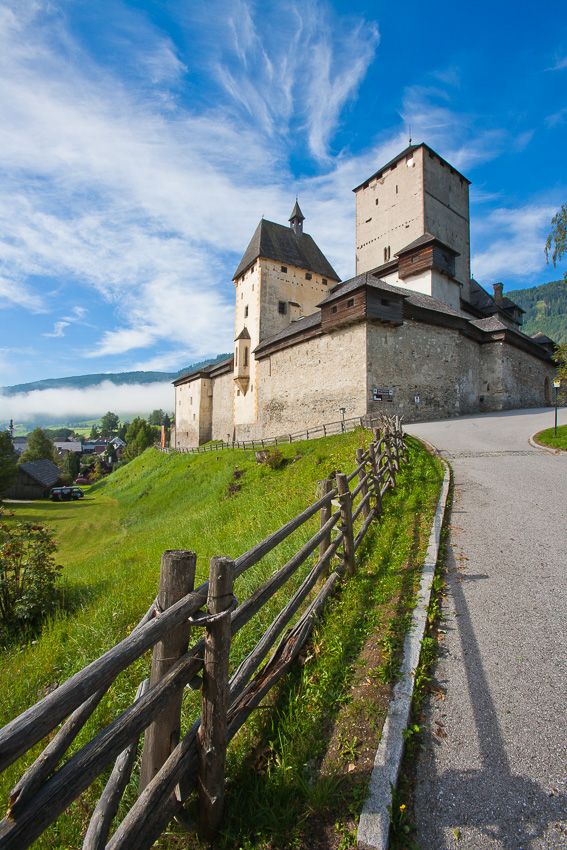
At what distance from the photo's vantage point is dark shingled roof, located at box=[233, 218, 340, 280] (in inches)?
1163

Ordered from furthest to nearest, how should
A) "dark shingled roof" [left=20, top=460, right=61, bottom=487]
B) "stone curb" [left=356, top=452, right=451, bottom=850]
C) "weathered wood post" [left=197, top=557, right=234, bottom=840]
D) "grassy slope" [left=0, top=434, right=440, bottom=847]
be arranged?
"dark shingled roof" [left=20, top=460, right=61, bottom=487]
"grassy slope" [left=0, top=434, right=440, bottom=847]
"weathered wood post" [left=197, top=557, right=234, bottom=840]
"stone curb" [left=356, top=452, right=451, bottom=850]

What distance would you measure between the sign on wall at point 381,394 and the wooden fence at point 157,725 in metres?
17.5

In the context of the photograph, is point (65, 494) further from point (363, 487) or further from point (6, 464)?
point (363, 487)

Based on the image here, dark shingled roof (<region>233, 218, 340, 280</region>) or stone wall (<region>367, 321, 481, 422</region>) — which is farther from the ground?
dark shingled roof (<region>233, 218, 340, 280</region>)

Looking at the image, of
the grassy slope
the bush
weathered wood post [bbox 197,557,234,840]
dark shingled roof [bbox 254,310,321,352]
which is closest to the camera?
weathered wood post [bbox 197,557,234,840]

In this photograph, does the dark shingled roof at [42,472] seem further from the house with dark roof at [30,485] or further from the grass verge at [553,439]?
the grass verge at [553,439]

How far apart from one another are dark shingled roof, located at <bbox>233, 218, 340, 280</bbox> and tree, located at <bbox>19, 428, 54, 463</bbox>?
39983 millimetres

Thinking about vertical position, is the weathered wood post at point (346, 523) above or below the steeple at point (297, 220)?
below

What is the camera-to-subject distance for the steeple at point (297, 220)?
33344 mm

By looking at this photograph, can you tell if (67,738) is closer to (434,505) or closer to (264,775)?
(264,775)

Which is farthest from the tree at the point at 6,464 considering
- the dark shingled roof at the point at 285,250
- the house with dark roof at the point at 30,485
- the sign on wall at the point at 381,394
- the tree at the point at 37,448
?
the sign on wall at the point at 381,394

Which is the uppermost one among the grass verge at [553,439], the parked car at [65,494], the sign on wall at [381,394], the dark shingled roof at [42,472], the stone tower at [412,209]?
the stone tower at [412,209]

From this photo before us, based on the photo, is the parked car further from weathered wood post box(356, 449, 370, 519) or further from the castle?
weathered wood post box(356, 449, 370, 519)

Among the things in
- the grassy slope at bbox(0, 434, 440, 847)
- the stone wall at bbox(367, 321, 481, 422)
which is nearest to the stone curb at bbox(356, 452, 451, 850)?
the grassy slope at bbox(0, 434, 440, 847)
